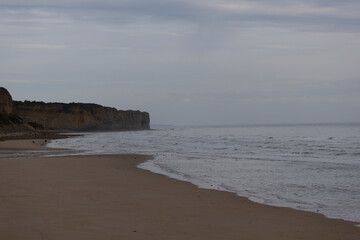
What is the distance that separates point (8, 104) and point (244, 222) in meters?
80.0

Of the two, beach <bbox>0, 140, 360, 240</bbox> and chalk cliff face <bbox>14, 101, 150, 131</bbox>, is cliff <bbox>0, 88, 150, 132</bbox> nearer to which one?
chalk cliff face <bbox>14, 101, 150, 131</bbox>

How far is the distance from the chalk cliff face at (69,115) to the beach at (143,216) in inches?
4387

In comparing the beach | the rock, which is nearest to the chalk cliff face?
the rock

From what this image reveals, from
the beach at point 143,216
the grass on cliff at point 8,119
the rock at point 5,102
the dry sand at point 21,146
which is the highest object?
the rock at point 5,102

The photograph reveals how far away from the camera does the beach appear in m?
6.27

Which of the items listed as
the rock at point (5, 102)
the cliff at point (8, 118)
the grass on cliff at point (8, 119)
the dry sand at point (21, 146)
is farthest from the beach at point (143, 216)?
the rock at point (5, 102)

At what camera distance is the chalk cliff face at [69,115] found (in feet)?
407

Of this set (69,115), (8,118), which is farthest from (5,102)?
(69,115)

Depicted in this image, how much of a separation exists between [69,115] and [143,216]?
127237 millimetres

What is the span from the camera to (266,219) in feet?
24.9

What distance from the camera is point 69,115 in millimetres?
130125

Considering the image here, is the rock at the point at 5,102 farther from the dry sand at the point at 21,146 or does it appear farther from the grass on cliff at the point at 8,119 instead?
the dry sand at the point at 21,146

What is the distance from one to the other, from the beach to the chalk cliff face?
11143 centimetres

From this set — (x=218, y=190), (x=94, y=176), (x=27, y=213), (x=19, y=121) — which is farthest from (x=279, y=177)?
(x=19, y=121)
